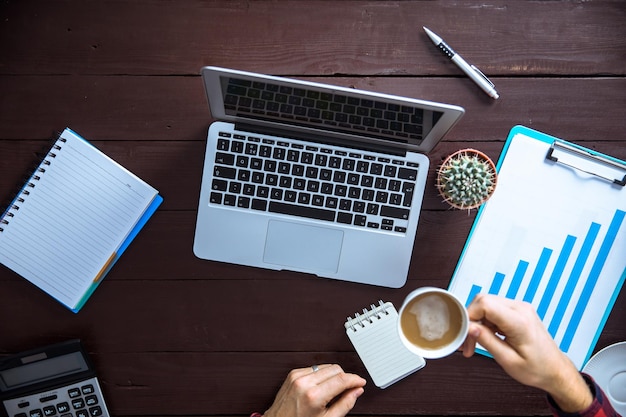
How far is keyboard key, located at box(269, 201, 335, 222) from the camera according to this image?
0.99 metres

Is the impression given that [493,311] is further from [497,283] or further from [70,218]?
[70,218]

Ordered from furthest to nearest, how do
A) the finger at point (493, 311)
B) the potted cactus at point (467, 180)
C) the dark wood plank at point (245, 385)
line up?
the dark wood plank at point (245, 385), the potted cactus at point (467, 180), the finger at point (493, 311)

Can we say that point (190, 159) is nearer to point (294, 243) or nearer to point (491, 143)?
point (294, 243)

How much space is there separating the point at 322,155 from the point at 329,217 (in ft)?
0.39

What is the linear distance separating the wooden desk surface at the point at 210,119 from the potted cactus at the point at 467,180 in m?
0.05

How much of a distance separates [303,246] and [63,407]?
575 millimetres

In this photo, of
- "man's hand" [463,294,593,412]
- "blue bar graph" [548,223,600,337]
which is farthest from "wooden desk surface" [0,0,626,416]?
"man's hand" [463,294,593,412]

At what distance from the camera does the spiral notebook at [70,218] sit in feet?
3.28

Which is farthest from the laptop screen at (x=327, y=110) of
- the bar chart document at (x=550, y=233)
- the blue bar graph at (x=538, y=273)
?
the blue bar graph at (x=538, y=273)

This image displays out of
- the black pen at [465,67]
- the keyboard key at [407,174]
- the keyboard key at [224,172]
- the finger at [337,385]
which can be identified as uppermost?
the black pen at [465,67]

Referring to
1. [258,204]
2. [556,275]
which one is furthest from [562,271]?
[258,204]

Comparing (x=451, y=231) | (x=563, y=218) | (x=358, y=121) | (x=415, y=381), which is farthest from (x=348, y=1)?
(x=415, y=381)

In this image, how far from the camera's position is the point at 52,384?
103 centimetres

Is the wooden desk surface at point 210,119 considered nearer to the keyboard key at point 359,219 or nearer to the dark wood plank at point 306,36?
the dark wood plank at point 306,36
